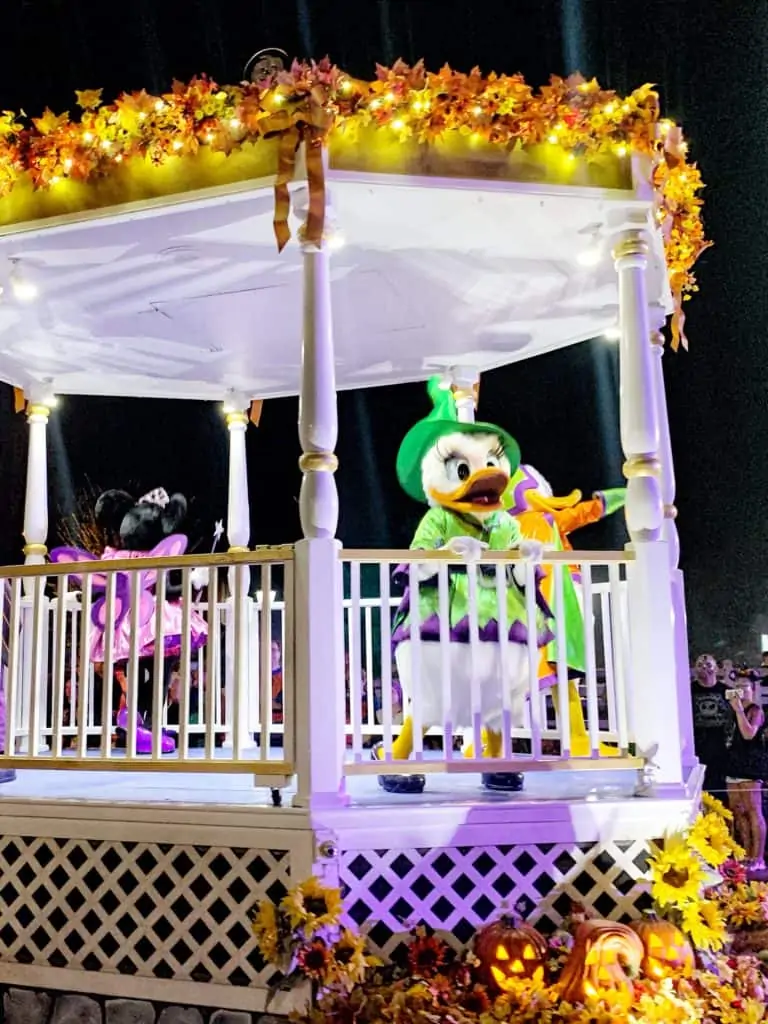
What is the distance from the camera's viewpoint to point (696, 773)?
17.1ft

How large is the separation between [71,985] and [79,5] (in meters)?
10.7

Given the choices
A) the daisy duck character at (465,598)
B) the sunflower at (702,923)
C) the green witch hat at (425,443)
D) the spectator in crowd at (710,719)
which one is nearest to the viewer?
the sunflower at (702,923)

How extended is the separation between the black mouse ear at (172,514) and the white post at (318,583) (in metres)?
2.97

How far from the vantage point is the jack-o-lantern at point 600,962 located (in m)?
3.53

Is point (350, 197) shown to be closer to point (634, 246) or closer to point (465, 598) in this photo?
point (634, 246)

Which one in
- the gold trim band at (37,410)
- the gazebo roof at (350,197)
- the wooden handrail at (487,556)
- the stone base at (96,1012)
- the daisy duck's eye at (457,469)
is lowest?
the stone base at (96,1012)

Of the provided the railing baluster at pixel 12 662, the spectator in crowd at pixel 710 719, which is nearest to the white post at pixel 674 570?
the railing baluster at pixel 12 662

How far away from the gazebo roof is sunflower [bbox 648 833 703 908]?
2909 mm

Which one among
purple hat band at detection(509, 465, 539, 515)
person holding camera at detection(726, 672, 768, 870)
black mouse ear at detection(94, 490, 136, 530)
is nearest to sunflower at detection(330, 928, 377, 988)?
purple hat band at detection(509, 465, 539, 515)

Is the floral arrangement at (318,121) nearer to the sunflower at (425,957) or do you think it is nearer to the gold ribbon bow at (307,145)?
the gold ribbon bow at (307,145)

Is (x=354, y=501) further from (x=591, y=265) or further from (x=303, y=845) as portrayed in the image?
(x=303, y=845)

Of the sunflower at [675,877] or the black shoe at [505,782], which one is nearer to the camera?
the sunflower at [675,877]

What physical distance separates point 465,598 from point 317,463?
1.08 meters

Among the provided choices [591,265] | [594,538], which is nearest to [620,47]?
[594,538]
